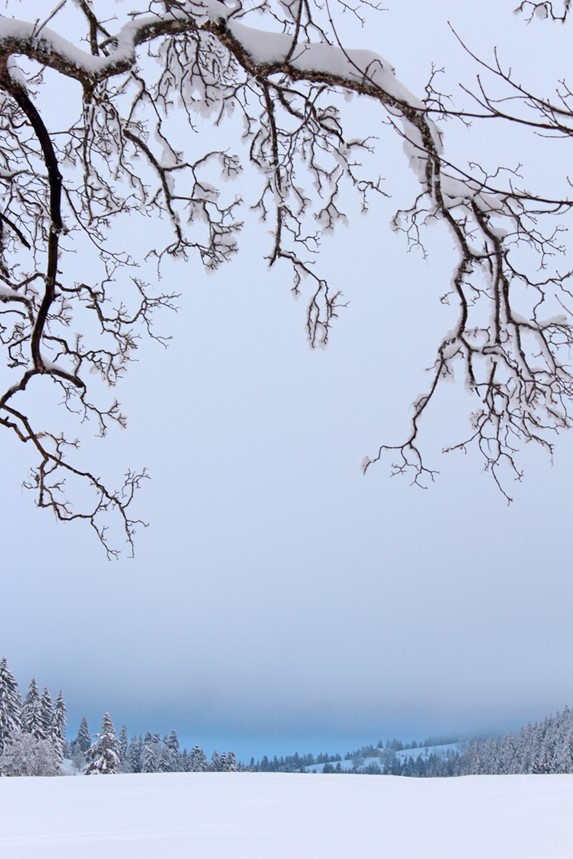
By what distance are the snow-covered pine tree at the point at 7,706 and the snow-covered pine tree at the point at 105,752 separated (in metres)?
6.57

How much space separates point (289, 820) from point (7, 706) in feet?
129

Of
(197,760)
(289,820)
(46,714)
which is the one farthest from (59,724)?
(289,820)

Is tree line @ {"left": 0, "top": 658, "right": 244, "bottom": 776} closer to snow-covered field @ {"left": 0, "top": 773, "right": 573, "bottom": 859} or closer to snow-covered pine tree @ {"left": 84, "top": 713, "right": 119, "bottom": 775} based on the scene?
snow-covered pine tree @ {"left": 84, "top": 713, "right": 119, "bottom": 775}

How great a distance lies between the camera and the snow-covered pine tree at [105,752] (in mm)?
32000

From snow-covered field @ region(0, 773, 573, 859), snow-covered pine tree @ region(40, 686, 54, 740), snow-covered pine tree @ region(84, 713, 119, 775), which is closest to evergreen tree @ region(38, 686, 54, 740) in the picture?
snow-covered pine tree @ region(40, 686, 54, 740)

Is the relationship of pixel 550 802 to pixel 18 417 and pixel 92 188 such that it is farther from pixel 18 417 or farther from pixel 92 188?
pixel 92 188

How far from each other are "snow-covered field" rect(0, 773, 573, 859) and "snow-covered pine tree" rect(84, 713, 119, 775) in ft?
96.5

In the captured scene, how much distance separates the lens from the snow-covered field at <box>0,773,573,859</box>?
3.12 m

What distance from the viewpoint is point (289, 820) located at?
3973 mm

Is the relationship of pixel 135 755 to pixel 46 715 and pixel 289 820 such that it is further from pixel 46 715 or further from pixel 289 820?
pixel 289 820

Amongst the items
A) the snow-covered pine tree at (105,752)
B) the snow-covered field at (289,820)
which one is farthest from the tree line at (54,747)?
the snow-covered field at (289,820)

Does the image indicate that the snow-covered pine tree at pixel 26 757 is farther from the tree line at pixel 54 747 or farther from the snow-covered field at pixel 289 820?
the snow-covered field at pixel 289 820

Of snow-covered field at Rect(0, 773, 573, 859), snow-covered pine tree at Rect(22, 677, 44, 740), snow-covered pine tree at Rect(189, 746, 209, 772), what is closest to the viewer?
snow-covered field at Rect(0, 773, 573, 859)

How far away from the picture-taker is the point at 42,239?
520 centimetres
